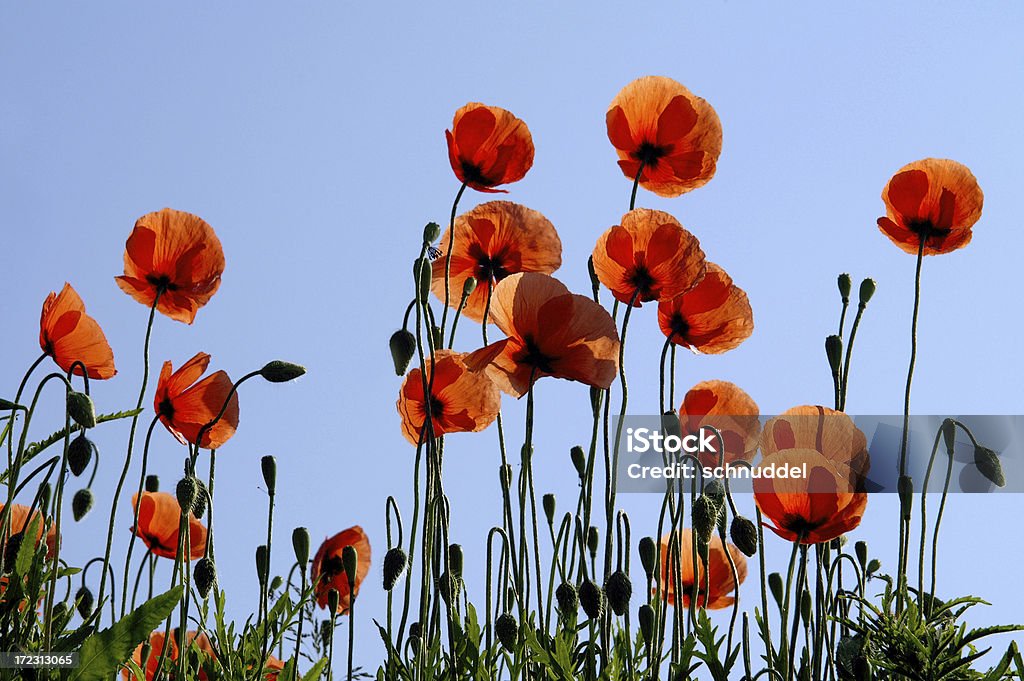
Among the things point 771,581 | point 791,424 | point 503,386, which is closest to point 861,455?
point 791,424

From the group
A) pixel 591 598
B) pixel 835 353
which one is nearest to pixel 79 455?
pixel 591 598

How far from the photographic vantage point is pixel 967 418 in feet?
7.30

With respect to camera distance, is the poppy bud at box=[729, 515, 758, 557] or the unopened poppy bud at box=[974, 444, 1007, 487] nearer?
the poppy bud at box=[729, 515, 758, 557]

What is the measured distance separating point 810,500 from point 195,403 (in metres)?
1.13

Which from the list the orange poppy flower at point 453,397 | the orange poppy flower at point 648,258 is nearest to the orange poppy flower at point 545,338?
the orange poppy flower at point 453,397

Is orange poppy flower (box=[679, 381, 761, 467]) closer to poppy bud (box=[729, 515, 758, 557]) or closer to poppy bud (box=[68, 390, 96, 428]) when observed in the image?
poppy bud (box=[729, 515, 758, 557])

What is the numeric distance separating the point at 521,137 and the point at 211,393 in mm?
775

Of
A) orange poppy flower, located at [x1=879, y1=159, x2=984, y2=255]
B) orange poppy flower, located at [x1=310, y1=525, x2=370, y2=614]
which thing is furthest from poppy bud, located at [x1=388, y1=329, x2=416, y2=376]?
orange poppy flower, located at [x1=879, y1=159, x2=984, y2=255]

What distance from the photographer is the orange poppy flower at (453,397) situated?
2.00 m

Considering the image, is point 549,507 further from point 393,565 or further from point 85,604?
point 85,604

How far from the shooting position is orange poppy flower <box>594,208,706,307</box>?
2021mm

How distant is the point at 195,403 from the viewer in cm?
221

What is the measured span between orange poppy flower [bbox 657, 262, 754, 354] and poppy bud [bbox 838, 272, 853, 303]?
0.18 metres

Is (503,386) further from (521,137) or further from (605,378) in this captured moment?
(521,137)
